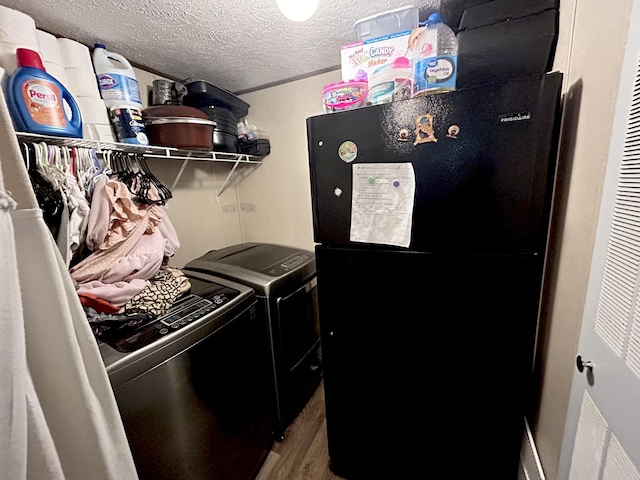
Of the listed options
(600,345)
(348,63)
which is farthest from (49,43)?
(600,345)

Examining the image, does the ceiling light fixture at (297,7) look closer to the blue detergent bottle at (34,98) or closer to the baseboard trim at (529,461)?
the blue detergent bottle at (34,98)

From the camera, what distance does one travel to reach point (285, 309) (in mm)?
1447

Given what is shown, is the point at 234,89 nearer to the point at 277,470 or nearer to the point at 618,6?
the point at 618,6

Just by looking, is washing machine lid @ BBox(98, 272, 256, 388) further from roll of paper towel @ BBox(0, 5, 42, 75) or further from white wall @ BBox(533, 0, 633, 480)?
white wall @ BBox(533, 0, 633, 480)

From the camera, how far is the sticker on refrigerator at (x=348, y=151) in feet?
3.27

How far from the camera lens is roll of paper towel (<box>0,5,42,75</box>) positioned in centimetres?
92

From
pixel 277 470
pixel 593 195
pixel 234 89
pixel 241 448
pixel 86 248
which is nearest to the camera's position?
pixel 593 195

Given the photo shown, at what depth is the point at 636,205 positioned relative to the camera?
462 millimetres

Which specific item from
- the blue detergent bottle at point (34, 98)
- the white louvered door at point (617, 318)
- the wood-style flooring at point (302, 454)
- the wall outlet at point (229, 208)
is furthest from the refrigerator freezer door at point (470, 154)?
the wall outlet at point (229, 208)

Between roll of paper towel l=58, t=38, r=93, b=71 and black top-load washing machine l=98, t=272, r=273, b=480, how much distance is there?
109 cm

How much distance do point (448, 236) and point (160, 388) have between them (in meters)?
1.10

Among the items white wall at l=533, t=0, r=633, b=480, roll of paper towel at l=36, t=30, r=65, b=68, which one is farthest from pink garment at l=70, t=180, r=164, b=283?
white wall at l=533, t=0, r=633, b=480

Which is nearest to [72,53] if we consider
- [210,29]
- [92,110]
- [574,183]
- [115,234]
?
[92,110]

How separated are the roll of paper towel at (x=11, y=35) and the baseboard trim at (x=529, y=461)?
7.57 ft
